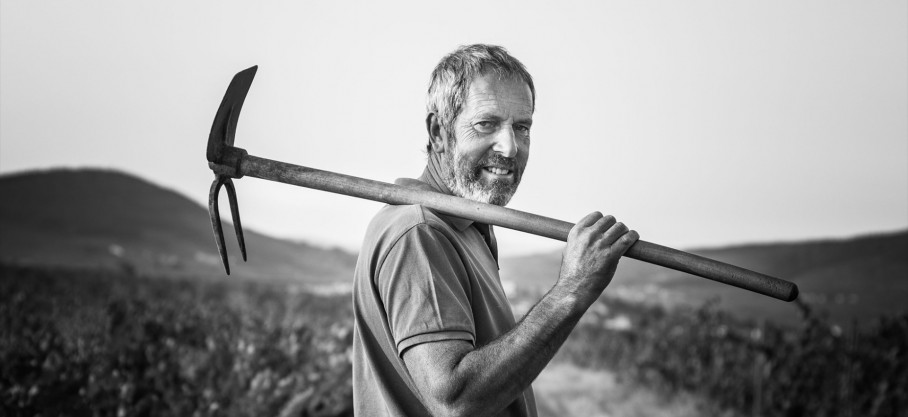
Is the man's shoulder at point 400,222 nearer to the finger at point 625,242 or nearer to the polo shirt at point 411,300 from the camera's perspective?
the polo shirt at point 411,300

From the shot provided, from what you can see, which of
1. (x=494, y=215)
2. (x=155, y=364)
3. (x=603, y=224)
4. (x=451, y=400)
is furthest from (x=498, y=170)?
(x=155, y=364)

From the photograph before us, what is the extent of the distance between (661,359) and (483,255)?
10.4 meters

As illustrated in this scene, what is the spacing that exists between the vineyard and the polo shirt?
216 centimetres

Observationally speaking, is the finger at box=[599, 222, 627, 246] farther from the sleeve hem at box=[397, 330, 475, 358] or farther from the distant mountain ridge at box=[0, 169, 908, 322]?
the distant mountain ridge at box=[0, 169, 908, 322]

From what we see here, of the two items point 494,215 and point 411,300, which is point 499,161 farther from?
point 411,300

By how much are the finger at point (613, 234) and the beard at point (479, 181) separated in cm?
39

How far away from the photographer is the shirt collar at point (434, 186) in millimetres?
2029

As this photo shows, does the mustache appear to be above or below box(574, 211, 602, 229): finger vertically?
above

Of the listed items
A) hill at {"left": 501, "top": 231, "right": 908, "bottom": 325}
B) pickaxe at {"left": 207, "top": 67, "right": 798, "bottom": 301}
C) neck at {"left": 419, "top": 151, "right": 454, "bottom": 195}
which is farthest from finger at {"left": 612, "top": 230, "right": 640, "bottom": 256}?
hill at {"left": 501, "top": 231, "right": 908, "bottom": 325}

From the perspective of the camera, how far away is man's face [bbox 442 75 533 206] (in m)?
2.03

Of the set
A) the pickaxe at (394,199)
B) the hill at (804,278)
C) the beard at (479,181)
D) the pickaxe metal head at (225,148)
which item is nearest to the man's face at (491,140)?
the beard at (479,181)

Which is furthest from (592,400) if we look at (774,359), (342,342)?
(342,342)

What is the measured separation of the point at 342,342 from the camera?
19.4 ft

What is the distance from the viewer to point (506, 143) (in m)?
2.03
